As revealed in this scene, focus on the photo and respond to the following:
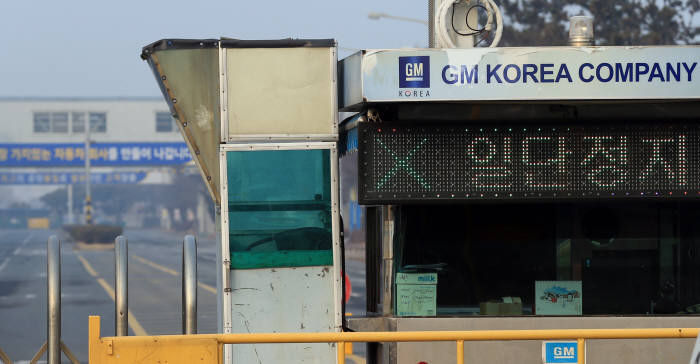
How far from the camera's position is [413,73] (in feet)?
27.5

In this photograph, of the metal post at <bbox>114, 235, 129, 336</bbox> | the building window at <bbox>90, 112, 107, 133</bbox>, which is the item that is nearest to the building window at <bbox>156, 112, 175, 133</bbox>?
the building window at <bbox>90, 112, 107, 133</bbox>

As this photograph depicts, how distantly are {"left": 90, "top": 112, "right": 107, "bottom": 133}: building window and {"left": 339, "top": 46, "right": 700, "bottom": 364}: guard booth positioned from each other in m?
105

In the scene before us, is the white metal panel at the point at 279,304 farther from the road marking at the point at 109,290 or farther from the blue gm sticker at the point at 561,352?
the road marking at the point at 109,290

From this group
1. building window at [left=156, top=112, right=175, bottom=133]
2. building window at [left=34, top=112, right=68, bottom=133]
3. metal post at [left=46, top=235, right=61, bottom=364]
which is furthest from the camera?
building window at [left=156, top=112, right=175, bottom=133]

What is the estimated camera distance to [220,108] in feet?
29.0

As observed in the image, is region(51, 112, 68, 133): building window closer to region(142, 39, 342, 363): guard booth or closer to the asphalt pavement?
the asphalt pavement

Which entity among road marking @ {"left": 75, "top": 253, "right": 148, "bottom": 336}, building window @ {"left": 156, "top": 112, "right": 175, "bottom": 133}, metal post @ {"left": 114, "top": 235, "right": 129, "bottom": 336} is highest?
building window @ {"left": 156, "top": 112, "right": 175, "bottom": 133}

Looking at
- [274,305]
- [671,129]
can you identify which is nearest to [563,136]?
[671,129]

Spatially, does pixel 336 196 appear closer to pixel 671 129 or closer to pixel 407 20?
pixel 671 129

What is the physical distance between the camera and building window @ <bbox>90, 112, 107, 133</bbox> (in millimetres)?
112056

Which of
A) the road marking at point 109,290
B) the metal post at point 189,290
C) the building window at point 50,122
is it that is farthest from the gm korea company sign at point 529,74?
the building window at point 50,122

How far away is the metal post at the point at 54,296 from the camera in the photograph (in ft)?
32.9

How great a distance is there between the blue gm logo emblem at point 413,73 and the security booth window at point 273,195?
0.88m

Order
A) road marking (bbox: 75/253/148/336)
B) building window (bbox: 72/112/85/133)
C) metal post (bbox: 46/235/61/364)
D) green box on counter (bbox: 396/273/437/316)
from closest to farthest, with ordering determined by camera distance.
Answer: green box on counter (bbox: 396/273/437/316)
metal post (bbox: 46/235/61/364)
road marking (bbox: 75/253/148/336)
building window (bbox: 72/112/85/133)
